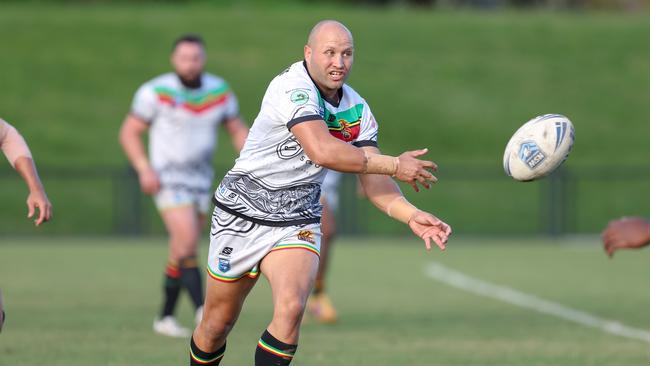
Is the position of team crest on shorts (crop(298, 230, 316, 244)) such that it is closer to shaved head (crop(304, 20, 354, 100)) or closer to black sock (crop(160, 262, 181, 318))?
shaved head (crop(304, 20, 354, 100))

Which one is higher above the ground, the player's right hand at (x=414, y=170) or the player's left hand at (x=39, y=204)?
the player's right hand at (x=414, y=170)

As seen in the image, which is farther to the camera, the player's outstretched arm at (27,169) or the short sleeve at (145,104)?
the short sleeve at (145,104)

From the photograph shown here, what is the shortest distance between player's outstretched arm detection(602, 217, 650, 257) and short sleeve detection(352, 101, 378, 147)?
5.07ft

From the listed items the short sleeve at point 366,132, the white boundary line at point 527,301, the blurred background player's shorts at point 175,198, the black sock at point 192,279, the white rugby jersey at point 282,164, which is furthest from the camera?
the white boundary line at point 527,301

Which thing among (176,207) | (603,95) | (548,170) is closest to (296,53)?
(603,95)

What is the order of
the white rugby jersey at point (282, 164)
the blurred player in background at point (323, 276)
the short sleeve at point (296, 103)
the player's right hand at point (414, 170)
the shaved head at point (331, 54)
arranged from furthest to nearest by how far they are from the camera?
the blurred player in background at point (323, 276)
the white rugby jersey at point (282, 164)
the shaved head at point (331, 54)
the short sleeve at point (296, 103)
the player's right hand at point (414, 170)

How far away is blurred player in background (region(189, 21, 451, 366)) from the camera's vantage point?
6.41m

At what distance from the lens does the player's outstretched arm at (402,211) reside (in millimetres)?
6453

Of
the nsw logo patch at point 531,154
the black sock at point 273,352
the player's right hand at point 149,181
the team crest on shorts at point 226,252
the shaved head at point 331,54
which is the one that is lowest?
the player's right hand at point 149,181

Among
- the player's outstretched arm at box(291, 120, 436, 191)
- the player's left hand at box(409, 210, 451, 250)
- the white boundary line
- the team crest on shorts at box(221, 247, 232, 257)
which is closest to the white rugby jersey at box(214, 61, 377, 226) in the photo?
the team crest on shorts at box(221, 247, 232, 257)

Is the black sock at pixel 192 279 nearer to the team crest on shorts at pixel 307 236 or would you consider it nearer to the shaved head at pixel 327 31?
the team crest on shorts at pixel 307 236

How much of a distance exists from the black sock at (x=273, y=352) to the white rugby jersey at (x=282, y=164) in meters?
0.65

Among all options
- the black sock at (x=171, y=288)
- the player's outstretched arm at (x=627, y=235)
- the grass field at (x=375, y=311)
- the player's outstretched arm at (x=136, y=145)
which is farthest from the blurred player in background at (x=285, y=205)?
the player's outstretched arm at (x=136, y=145)

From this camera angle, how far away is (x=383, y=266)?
1833cm
